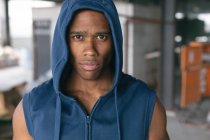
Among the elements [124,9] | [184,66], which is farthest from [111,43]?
[124,9]

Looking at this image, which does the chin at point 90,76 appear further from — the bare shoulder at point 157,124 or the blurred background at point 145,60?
the blurred background at point 145,60

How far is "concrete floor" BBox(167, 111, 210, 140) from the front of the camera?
398 centimetres

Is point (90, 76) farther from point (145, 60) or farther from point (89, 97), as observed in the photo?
point (145, 60)

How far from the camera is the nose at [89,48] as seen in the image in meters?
0.91

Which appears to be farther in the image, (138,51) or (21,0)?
(21,0)

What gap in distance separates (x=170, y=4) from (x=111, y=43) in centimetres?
427

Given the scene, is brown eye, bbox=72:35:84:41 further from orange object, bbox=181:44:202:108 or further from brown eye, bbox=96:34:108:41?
orange object, bbox=181:44:202:108

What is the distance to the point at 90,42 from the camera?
92cm

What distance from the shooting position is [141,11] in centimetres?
693

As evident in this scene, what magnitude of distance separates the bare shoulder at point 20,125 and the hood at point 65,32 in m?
0.13

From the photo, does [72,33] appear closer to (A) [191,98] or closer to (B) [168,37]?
(A) [191,98]

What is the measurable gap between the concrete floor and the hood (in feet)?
10.4

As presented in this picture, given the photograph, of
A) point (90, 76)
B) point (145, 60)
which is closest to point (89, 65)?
point (90, 76)

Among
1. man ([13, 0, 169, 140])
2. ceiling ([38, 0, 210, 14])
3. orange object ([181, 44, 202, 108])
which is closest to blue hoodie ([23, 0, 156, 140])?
man ([13, 0, 169, 140])
